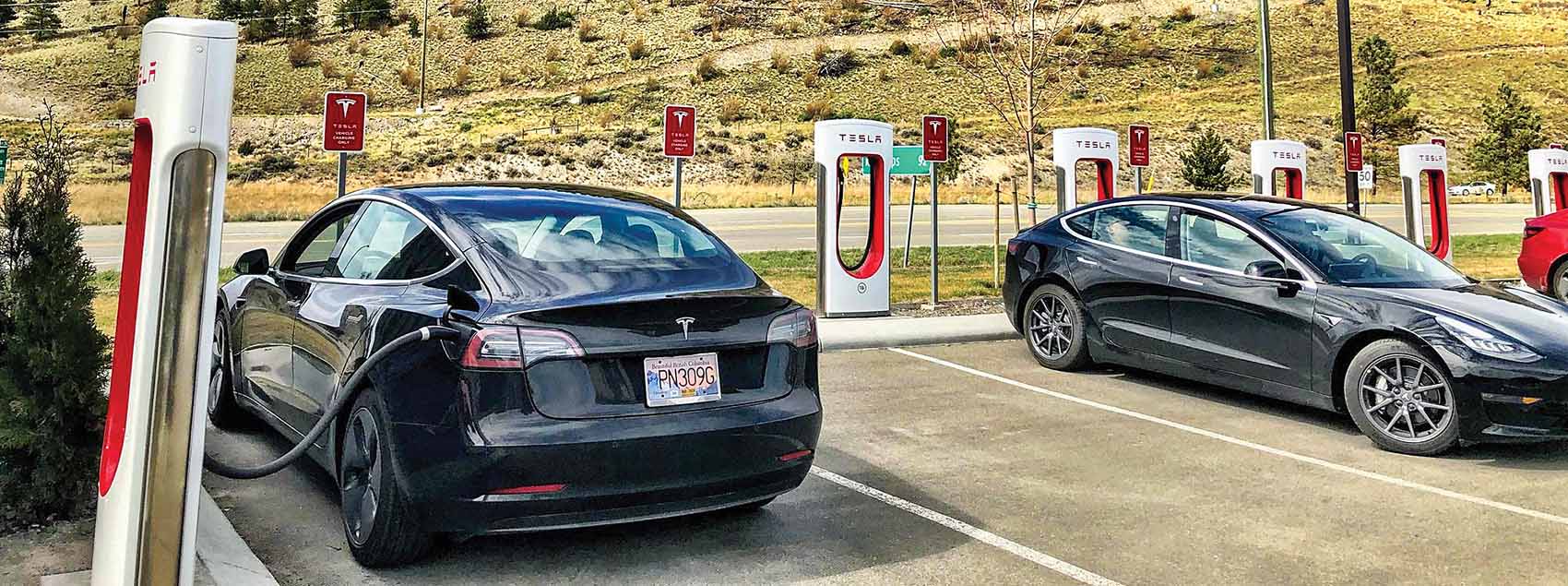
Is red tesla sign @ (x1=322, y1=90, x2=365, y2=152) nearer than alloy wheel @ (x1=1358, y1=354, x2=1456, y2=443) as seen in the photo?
No

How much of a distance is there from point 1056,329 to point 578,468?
584 cm

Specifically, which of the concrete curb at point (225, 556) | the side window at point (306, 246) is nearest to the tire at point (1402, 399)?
the side window at point (306, 246)

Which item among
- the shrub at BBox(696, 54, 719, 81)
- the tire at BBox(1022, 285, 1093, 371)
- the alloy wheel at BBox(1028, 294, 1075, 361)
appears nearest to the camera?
the tire at BBox(1022, 285, 1093, 371)

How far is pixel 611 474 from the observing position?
4.21m

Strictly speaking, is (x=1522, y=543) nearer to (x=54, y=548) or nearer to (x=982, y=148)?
(x=54, y=548)

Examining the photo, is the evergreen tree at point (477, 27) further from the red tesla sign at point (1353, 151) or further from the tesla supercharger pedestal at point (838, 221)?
the tesla supercharger pedestal at point (838, 221)

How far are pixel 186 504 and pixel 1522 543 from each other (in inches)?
204

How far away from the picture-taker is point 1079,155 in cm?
1390

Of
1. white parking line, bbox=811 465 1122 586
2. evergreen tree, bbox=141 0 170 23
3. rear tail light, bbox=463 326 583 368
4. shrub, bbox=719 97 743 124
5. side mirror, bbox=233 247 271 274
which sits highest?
evergreen tree, bbox=141 0 170 23

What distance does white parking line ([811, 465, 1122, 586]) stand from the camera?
4.64 metres

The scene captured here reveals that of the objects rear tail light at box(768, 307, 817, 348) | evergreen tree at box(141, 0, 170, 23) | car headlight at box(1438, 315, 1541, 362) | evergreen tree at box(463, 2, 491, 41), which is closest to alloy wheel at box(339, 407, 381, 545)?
rear tail light at box(768, 307, 817, 348)

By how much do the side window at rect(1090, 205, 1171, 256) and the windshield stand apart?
2.35 ft

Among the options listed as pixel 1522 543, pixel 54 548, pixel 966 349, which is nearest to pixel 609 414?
pixel 54 548

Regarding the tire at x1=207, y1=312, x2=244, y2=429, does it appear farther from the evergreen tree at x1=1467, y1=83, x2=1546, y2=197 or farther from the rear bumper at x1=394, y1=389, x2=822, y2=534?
the evergreen tree at x1=1467, y1=83, x2=1546, y2=197
